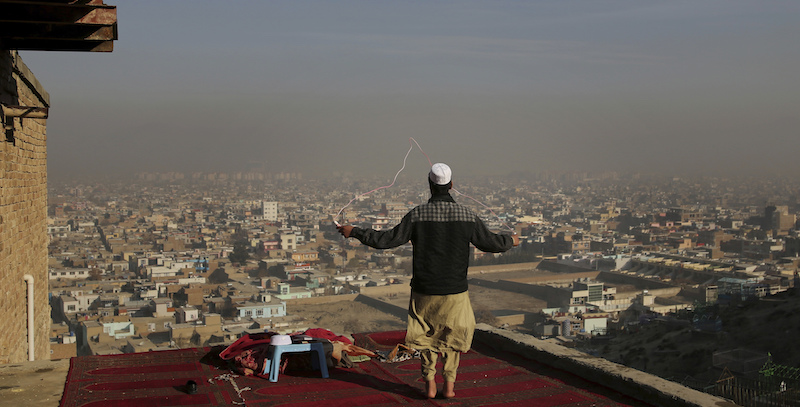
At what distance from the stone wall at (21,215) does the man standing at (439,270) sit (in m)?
2.92

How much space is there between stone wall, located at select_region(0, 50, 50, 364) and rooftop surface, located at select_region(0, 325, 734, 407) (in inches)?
50.4

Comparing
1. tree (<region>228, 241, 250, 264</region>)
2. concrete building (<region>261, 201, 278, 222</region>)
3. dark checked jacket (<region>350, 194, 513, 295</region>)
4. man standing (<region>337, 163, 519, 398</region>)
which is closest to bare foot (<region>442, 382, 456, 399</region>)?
man standing (<region>337, 163, 519, 398</region>)

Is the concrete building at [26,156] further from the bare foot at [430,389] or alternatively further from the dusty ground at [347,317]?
the dusty ground at [347,317]

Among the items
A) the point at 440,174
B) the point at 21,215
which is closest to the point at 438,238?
the point at 440,174

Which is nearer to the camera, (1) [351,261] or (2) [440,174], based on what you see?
(2) [440,174]

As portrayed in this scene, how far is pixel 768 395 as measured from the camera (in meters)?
8.37

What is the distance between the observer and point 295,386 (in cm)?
370

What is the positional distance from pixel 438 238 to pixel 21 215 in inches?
149

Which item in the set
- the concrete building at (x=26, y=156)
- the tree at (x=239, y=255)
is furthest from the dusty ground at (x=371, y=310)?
the concrete building at (x=26, y=156)

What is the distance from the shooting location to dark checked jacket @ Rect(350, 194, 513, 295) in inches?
134

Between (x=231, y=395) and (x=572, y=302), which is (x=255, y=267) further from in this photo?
(x=231, y=395)

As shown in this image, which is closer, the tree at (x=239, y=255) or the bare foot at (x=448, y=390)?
the bare foot at (x=448, y=390)

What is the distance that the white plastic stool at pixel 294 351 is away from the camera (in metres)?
3.78

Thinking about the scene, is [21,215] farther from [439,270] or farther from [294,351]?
[439,270]
